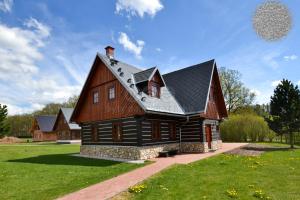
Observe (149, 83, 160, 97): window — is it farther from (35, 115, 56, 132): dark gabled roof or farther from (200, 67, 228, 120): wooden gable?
(35, 115, 56, 132): dark gabled roof

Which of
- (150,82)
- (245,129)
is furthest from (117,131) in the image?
(245,129)

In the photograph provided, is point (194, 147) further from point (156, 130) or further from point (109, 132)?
point (109, 132)

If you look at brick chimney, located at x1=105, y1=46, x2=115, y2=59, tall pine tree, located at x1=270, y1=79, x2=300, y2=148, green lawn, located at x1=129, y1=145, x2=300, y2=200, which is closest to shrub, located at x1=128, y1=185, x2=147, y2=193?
green lawn, located at x1=129, y1=145, x2=300, y2=200

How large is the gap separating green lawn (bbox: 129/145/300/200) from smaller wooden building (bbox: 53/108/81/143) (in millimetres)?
42119

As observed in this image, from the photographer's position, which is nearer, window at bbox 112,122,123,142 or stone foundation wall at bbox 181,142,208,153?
window at bbox 112,122,123,142

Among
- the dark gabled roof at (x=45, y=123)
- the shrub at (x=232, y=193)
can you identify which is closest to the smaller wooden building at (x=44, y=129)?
the dark gabled roof at (x=45, y=123)

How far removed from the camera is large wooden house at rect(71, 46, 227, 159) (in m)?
18.4

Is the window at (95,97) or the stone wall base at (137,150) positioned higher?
the window at (95,97)

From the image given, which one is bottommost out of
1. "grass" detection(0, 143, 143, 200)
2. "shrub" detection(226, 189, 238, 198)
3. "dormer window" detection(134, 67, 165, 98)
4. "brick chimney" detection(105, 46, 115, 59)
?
"grass" detection(0, 143, 143, 200)

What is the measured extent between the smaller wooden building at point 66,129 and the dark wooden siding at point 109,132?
2955 cm

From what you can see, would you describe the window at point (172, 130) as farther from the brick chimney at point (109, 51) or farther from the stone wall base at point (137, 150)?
the brick chimney at point (109, 51)

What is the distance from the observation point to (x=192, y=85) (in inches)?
930

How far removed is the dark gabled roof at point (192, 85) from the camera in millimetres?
21422

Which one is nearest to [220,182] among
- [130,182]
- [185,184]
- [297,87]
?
[185,184]
